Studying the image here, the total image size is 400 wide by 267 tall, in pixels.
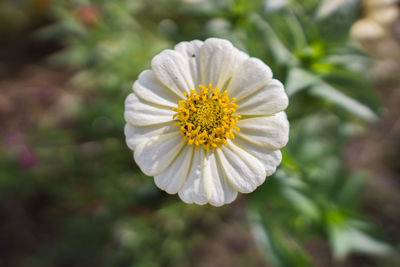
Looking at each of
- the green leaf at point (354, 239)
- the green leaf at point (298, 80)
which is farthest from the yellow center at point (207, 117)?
the green leaf at point (354, 239)

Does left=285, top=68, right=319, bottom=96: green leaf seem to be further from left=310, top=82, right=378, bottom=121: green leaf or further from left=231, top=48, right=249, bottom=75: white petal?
left=231, top=48, right=249, bottom=75: white petal

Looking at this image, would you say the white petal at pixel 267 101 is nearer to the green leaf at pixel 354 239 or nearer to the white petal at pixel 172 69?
the white petal at pixel 172 69

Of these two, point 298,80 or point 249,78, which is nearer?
point 249,78

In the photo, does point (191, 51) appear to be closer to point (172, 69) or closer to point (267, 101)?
point (172, 69)

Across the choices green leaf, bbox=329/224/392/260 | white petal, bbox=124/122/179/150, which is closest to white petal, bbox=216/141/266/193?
white petal, bbox=124/122/179/150

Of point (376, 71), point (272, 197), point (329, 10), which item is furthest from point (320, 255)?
point (329, 10)

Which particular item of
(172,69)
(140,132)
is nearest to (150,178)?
(140,132)

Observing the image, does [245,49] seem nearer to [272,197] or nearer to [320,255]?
[272,197]
